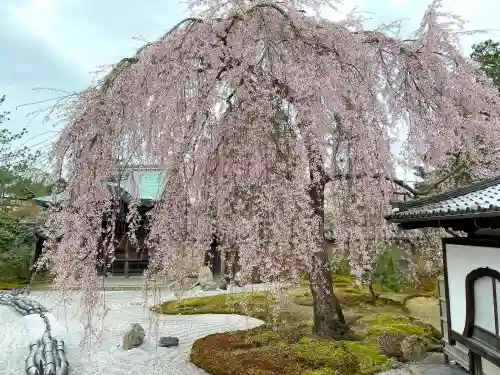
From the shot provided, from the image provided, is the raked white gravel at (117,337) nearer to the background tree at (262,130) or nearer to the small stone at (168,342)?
the small stone at (168,342)

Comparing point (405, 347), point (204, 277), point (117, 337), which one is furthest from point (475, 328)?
point (204, 277)

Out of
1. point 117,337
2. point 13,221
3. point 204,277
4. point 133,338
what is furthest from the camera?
point 13,221

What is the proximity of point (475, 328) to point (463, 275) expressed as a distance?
0.57m

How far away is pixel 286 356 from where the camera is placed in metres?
6.13

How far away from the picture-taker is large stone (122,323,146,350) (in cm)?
741

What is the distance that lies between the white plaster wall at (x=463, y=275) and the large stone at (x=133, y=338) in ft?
17.1

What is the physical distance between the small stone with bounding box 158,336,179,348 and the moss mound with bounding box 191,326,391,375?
0.51m

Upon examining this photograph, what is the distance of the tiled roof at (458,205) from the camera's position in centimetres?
358

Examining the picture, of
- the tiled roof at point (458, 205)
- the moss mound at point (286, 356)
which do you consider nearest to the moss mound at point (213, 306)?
the moss mound at point (286, 356)

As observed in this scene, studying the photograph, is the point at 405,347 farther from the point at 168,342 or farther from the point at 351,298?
the point at 351,298

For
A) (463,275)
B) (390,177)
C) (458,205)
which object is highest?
(390,177)

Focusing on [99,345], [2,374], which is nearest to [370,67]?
[99,345]

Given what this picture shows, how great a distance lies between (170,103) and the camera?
4473 millimetres

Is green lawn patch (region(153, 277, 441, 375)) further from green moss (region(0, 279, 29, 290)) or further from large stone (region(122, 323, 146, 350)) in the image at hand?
green moss (region(0, 279, 29, 290))
